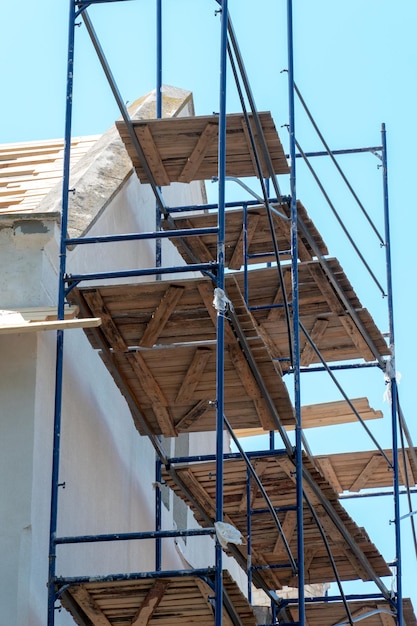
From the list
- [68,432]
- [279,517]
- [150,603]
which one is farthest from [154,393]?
→ [279,517]

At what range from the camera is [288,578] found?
15.6m

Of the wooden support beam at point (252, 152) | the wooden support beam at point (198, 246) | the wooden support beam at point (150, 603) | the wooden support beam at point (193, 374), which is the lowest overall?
the wooden support beam at point (150, 603)

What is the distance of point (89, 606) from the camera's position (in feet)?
36.1

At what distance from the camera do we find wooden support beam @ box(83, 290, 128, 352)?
37.3ft

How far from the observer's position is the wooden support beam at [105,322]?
Answer: 11375 millimetres

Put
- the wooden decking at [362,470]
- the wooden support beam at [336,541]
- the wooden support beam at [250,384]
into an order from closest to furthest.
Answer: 1. the wooden support beam at [250,384]
2. the wooden support beam at [336,541]
3. the wooden decking at [362,470]

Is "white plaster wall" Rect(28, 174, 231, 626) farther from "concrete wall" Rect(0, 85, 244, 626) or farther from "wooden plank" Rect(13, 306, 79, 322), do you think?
"wooden plank" Rect(13, 306, 79, 322)

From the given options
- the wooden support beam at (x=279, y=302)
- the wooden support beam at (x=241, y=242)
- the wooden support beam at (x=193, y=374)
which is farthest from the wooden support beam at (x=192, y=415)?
the wooden support beam at (x=241, y=242)

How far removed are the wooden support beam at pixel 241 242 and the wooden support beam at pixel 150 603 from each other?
5.18 m

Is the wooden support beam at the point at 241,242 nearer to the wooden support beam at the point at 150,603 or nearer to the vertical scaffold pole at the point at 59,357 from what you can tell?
the vertical scaffold pole at the point at 59,357

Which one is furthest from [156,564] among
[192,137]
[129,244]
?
[192,137]

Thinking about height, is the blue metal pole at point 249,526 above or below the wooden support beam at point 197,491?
below

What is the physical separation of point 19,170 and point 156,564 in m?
4.33

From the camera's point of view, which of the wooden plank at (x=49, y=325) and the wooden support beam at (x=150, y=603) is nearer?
the wooden plank at (x=49, y=325)
